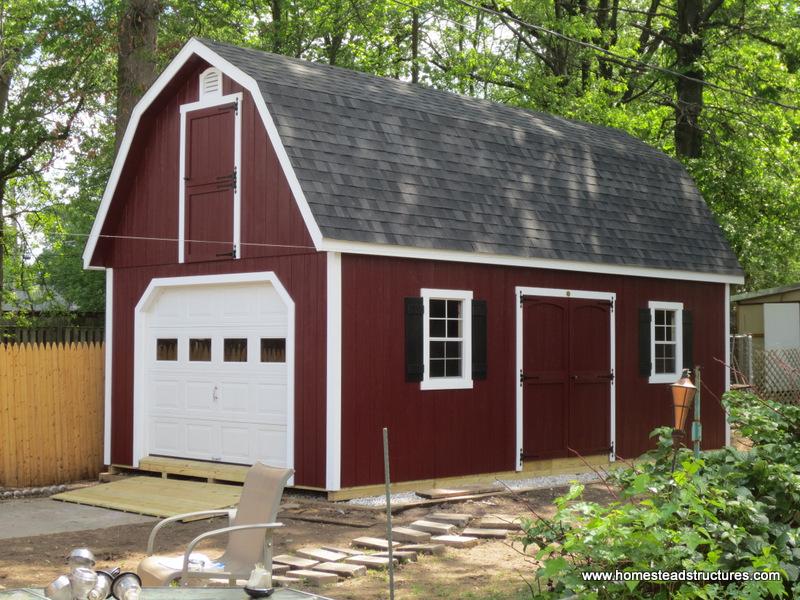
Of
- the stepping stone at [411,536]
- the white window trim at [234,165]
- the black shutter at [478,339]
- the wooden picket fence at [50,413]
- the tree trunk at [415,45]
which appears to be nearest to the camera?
the stepping stone at [411,536]

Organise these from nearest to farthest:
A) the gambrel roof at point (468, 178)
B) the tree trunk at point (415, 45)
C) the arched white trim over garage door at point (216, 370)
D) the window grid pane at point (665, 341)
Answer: the gambrel roof at point (468, 178) < the arched white trim over garage door at point (216, 370) < the window grid pane at point (665, 341) < the tree trunk at point (415, 45)

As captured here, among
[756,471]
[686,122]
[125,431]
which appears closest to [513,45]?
[686,122]

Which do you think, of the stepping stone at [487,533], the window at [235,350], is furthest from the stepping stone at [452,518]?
the window at [235,350]

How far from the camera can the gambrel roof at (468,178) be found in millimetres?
12766

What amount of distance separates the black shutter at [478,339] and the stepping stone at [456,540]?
3.92 m

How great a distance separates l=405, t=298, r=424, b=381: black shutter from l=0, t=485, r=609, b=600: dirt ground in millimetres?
1719

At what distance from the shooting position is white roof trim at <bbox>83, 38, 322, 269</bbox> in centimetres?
1228

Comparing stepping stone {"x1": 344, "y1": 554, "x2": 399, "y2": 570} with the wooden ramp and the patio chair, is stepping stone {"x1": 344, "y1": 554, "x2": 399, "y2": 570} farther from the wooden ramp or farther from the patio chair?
the wooden ramp

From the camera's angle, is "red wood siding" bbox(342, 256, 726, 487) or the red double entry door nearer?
"red wood siding" bbox(342, 256, 726, 487)

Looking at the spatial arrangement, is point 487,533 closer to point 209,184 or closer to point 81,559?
point 209,184

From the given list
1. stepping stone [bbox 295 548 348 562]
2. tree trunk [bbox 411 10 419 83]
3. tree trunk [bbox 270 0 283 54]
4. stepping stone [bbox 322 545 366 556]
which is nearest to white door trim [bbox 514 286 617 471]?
stepping stone [bbox 322 545 366 556]

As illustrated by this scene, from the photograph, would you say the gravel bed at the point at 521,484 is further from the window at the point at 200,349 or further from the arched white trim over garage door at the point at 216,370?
the window at the point at 200,349

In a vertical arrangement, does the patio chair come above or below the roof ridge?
below

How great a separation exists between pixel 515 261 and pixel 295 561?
610 centimetres
